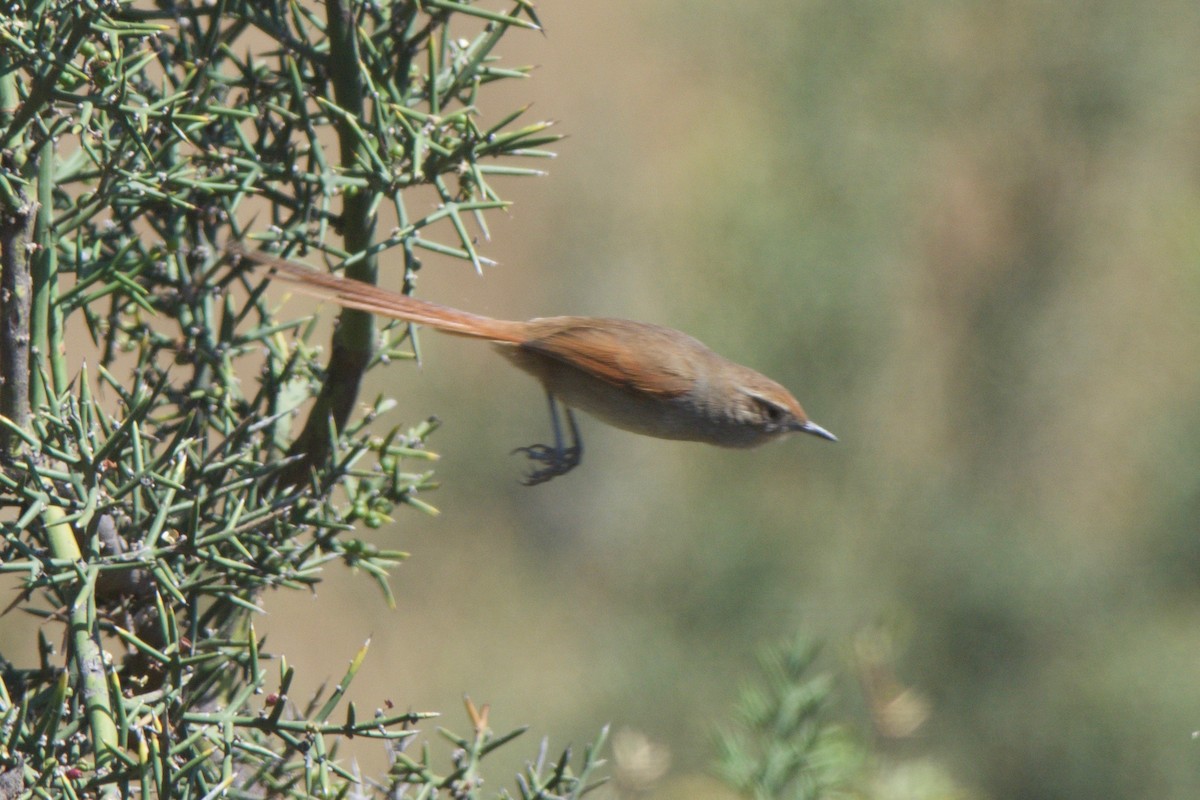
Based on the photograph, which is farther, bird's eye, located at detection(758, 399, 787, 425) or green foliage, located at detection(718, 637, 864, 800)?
bird's eye, located at detection(758, 399, 787, 425)

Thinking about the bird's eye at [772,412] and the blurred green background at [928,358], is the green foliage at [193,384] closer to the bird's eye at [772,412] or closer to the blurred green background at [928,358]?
the bird's eye at [772,412]

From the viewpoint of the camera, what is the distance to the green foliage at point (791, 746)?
1891 millimetres

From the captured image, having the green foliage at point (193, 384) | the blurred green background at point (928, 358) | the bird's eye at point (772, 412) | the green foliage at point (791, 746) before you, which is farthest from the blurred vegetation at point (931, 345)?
the green foliage at point (193, 384)

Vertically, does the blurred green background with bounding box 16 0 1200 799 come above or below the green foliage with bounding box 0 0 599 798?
above

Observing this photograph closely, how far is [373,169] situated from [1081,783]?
18.0 ft

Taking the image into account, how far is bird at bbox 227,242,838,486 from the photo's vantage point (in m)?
2.74

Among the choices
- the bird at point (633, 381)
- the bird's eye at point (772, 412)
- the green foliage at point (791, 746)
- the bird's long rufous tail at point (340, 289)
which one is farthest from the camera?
the bird's eye at point (772, 412)

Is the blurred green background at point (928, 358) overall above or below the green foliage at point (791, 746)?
above

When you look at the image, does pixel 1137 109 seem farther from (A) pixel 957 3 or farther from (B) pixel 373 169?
(B) pixel 373 169

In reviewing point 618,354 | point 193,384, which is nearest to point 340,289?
point 193,384

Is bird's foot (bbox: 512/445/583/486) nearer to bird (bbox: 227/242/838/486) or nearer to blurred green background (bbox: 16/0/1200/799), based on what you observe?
bird (bbox: 227/242/838/486)

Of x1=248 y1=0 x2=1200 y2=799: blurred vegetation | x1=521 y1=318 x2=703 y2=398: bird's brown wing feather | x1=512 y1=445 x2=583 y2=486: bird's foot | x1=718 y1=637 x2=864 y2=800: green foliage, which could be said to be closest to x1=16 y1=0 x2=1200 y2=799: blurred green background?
x1=248 y1=0 x2=1200 y2=799: blurred vegetation

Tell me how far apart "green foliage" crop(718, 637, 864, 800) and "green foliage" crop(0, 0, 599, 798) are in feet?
1.19

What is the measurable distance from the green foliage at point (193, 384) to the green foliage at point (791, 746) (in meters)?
0.36
